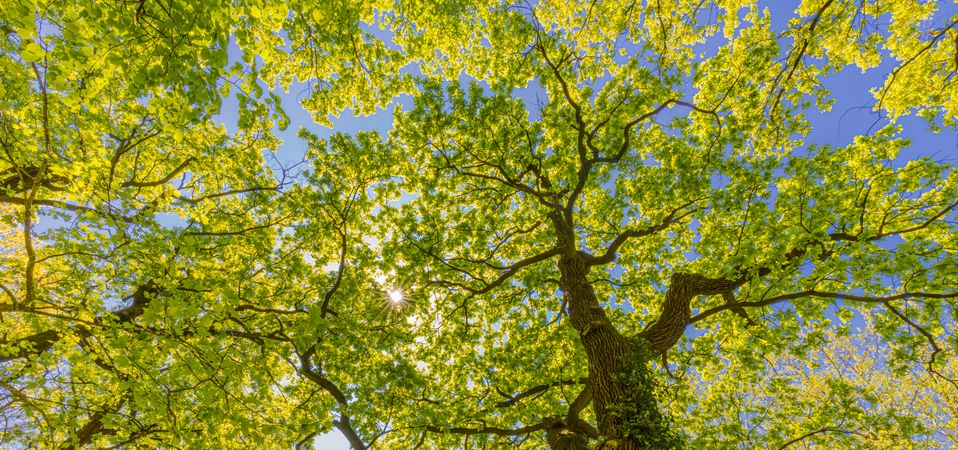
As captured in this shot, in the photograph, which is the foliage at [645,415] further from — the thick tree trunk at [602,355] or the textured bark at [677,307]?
the textured bark at [677,307]

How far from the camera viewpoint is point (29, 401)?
475cm

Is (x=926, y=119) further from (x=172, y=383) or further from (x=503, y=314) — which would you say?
(x=172, y=383)

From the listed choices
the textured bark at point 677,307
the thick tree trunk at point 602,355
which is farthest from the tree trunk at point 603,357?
the textured bark at point 677,307

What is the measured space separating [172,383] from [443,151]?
22.1 ft

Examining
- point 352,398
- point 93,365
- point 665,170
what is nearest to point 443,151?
point 665,170

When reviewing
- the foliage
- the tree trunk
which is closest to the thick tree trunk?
the tree trunk

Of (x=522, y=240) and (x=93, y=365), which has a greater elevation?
(x=522, y=240)

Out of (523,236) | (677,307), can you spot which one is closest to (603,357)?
(677,307)

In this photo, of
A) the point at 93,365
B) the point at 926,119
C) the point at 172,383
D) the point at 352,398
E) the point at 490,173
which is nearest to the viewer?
the point at 172,383

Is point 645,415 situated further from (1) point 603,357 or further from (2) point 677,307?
(2) point 677,307

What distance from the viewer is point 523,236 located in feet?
34.5

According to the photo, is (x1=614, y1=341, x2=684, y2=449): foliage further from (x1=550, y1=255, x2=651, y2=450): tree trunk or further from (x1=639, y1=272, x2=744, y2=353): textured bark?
(x1=639, y1=272, x2=744, y2=353): textured bark

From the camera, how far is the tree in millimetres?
6379

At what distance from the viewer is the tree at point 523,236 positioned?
6.38 meters
